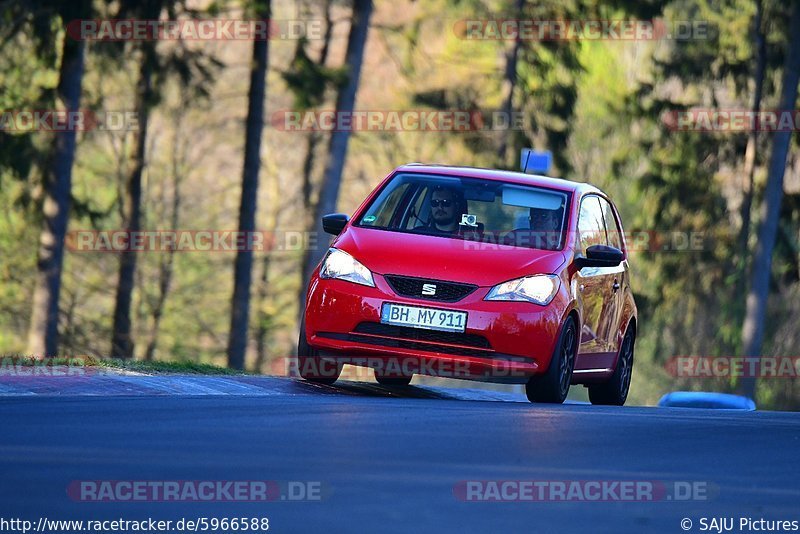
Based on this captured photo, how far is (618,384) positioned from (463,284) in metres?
3.60

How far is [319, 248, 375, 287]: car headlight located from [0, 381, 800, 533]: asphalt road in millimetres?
993

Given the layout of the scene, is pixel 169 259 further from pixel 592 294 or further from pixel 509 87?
pixel 592 294

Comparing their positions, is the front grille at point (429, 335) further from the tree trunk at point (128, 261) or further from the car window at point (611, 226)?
the tree trunk at point (128, 261)

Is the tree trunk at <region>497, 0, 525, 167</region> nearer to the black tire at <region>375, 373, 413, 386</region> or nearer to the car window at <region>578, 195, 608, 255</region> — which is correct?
the black tire at <region>375, 373, 413, 386</region>

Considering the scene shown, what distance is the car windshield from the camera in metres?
13.7

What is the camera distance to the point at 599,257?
1389 centimetres

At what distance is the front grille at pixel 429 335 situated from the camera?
→ 1277cm

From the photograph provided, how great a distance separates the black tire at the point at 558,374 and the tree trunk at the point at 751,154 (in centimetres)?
2566

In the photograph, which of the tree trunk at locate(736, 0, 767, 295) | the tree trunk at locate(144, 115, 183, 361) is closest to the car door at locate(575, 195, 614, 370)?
the tree trunk at locate(736, 0, 767, 295)

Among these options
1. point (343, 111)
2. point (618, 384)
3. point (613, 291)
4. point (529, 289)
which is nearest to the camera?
point (529, 289)

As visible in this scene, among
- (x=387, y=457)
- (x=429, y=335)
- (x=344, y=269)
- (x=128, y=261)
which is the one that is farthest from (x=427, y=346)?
(x=128, y=261)

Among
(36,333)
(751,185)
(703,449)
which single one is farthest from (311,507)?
Result: (751,185)

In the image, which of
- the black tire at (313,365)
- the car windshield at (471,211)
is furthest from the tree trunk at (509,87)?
the black tire at (313,365)

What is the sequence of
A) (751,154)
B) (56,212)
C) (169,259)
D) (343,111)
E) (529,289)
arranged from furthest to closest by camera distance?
(169,259) → (751,154) → (343,111) → (56,212) → (529,289)
